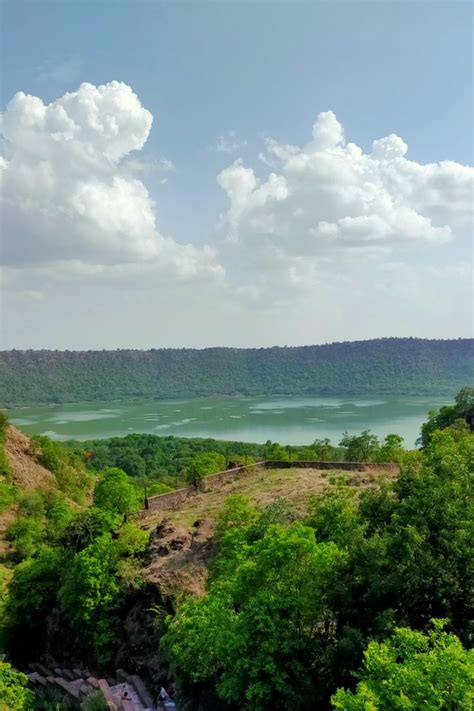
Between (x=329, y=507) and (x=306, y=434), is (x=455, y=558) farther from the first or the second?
(x=306, y=434)

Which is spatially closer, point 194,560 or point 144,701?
point 144,701

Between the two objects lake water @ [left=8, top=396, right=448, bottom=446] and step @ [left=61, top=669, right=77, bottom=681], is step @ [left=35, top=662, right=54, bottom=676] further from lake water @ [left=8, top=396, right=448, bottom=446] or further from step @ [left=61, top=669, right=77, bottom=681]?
lake water @ [left=8, top=396, right=448, bottom=446]

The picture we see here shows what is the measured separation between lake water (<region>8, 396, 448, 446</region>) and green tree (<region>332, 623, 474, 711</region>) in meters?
82.3

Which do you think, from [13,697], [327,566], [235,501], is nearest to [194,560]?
[235,501]

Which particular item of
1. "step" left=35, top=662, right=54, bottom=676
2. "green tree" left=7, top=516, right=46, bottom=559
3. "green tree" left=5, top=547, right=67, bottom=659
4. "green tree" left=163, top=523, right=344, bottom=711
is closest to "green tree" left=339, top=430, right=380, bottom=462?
"green tree" left=7, top=516, right=46, bottom=559

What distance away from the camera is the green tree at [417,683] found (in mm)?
7629

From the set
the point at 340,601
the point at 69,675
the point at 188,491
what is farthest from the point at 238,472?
the point at 340,601

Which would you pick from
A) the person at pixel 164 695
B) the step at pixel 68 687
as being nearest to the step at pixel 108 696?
the step at pixel 68 687

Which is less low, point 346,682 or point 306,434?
point 346,682

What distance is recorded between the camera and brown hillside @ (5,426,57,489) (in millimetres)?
55031

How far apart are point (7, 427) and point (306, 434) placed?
6155 cm

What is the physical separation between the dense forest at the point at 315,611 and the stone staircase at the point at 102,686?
45cm

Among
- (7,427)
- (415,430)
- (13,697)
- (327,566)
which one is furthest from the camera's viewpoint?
(415,430)

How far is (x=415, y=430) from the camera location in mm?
103312
